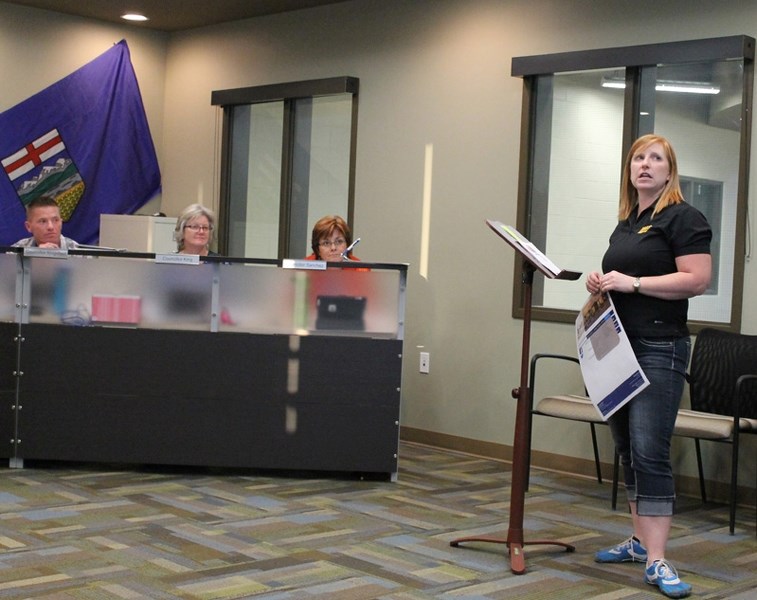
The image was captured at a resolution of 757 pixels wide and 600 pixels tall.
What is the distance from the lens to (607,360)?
346 centimetres

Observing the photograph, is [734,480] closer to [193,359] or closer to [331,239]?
[331,239]

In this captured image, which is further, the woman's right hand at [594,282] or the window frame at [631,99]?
the window frame at [631,99]

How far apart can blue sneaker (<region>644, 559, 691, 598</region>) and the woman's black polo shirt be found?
2.46ft

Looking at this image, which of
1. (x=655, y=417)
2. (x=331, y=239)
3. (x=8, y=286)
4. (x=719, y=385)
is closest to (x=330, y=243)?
(x=331, y=239)

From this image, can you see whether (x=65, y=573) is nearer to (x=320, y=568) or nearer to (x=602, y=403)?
(x=320, y=568)

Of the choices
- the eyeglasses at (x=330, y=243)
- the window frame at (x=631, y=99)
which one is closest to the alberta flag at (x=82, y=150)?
the eyeglasses at (x=330, y=243)

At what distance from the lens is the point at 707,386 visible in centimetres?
491

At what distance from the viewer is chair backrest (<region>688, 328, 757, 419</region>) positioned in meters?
4.75

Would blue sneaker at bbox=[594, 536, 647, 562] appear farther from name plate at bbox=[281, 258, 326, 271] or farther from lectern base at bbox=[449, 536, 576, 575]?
name plate at bbox=[281, 258, 326, 271]

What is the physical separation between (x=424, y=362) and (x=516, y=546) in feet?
8.91

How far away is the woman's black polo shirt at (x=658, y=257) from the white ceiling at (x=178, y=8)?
13.2 feet

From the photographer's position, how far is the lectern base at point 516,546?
11.9 ft

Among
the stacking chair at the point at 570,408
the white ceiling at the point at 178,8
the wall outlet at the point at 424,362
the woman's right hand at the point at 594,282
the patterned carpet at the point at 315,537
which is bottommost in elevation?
the patterned carpet at the point at 315,537

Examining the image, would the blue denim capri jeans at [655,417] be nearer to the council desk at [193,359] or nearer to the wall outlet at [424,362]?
the council desk at [193,359]
